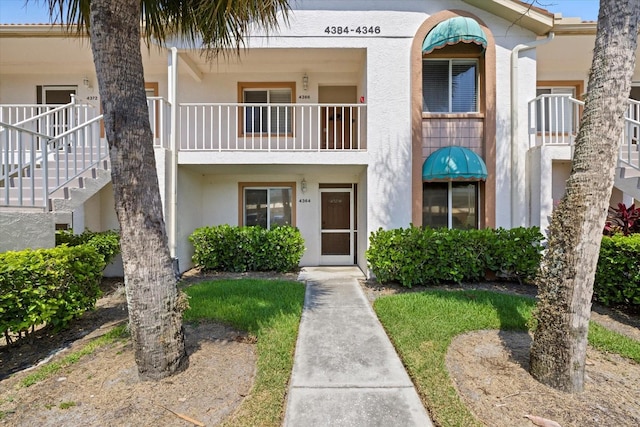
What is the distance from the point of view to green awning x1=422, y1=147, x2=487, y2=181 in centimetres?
794

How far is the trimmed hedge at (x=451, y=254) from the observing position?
7.66m

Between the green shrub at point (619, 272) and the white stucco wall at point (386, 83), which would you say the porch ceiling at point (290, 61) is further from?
the green shrub at point (619, 272)

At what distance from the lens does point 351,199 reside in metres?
11.0

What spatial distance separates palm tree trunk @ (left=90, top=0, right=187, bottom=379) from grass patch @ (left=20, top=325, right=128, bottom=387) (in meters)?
1.39

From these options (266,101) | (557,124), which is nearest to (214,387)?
(266,101)

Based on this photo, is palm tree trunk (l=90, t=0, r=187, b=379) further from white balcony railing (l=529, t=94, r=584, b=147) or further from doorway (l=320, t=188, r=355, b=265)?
white balcony railing (l=529, t=94, r=584, b=147)

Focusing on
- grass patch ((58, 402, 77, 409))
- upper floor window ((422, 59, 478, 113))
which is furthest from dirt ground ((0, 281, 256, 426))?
upper floor window ((422, 59, 478, 113))

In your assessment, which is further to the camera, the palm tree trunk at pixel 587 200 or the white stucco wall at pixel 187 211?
the white stucco wall at pixel 187 211

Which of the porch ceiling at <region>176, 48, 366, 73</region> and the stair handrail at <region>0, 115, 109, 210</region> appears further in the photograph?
the porch ceiling at <region>176, 48, 366, 73</region>

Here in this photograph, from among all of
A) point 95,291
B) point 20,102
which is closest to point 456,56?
point 95,291

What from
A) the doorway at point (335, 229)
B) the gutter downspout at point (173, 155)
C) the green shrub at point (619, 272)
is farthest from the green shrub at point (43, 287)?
the green shrub at point (619, 272)

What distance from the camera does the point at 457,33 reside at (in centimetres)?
780

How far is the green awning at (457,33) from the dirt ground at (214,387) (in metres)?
6.76

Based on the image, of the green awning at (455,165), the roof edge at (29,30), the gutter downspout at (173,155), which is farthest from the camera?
the gutter downspout at (173,155)
